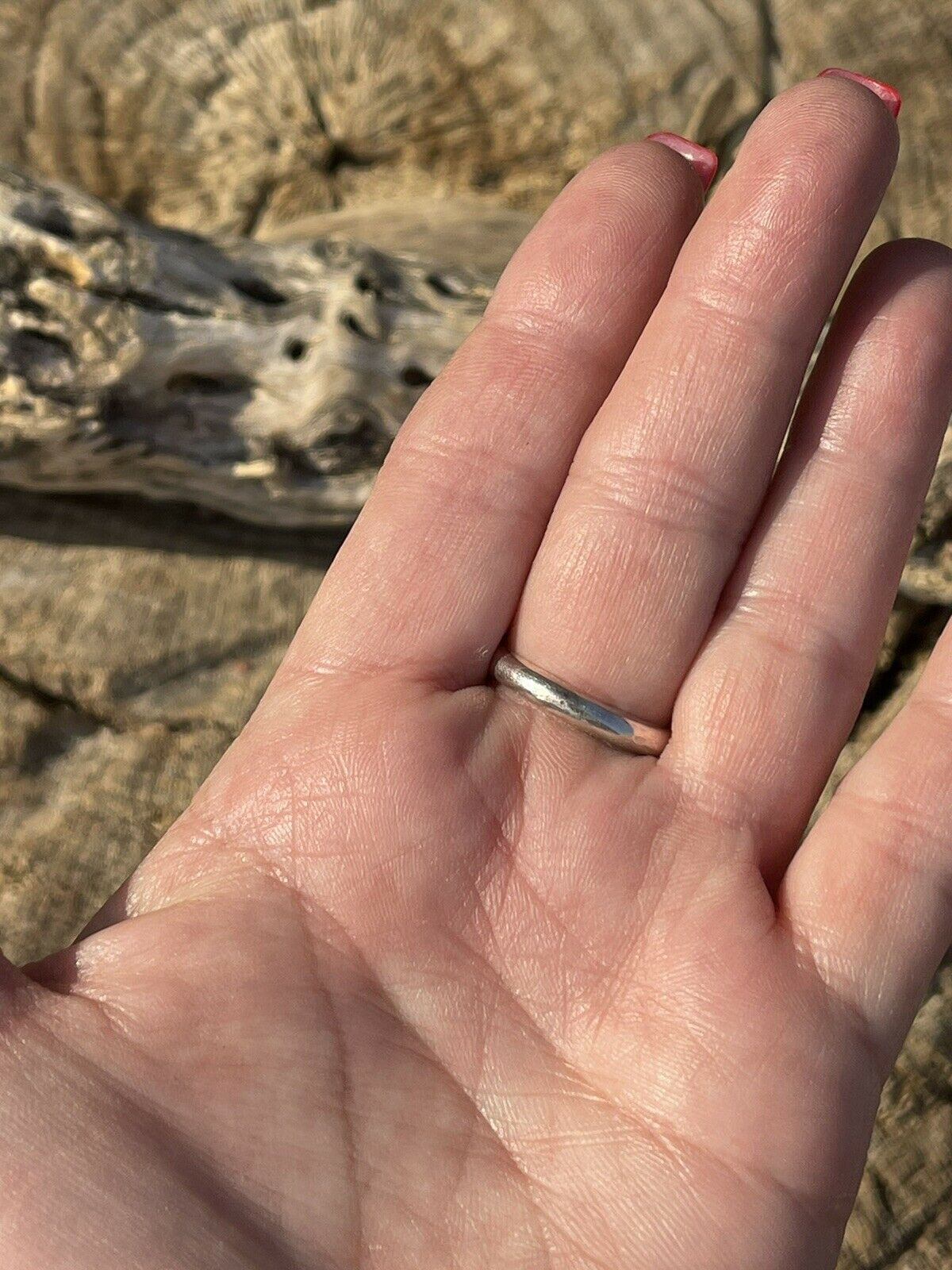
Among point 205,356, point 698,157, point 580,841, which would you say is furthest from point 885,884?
point 205,356

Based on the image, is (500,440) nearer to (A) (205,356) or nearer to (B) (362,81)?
(A) (205,356)

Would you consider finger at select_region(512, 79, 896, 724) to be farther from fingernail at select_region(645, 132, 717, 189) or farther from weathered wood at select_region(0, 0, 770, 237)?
weathered wood at select_region(0, 0, 770, 237)

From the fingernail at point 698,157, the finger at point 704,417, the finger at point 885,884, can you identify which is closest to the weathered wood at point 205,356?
the fingernail at point 698,157

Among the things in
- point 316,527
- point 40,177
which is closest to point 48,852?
point 316,527

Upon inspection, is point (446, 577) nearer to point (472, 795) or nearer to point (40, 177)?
point (472, 795)

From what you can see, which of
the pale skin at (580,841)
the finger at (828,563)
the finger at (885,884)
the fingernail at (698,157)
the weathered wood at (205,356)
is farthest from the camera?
the weathered wood at (205,356)

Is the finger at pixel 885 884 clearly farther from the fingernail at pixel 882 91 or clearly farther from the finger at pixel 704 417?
the fingernail at pixel 882 91
